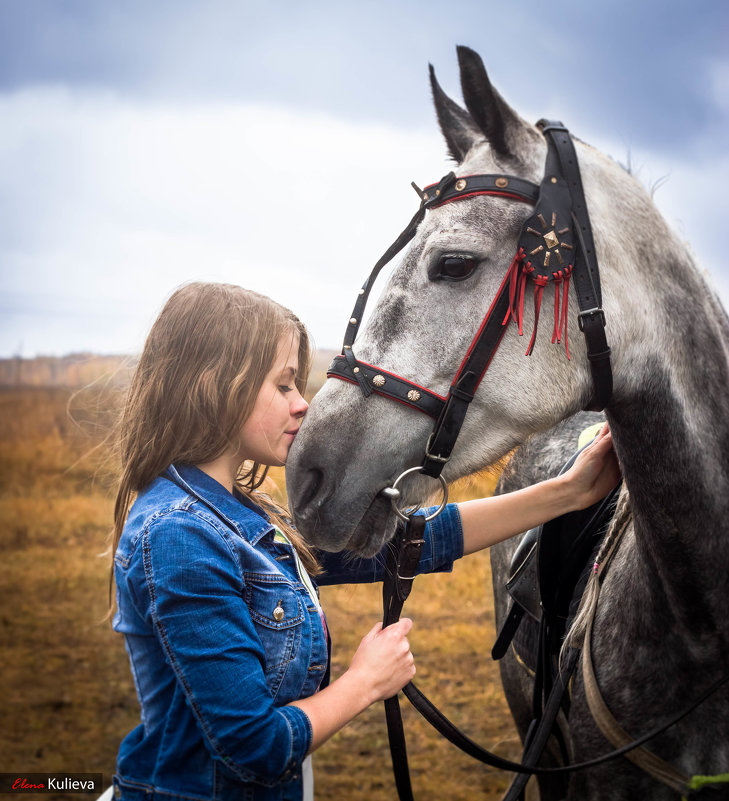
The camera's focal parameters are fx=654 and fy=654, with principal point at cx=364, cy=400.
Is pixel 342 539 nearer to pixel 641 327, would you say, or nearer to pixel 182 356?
pixel 182 356

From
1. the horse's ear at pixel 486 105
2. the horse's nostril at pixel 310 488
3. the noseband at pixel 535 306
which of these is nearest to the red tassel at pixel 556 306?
the noseband at pixel 535 306

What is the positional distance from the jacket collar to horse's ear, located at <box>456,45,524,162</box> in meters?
1.06

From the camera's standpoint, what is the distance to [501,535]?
2045mm

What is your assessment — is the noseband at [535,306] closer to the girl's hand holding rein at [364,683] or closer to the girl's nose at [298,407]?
the girl's nose at [298,407]

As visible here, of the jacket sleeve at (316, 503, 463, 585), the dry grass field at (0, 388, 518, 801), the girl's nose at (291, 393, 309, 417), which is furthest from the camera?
the dry grass field at (0, 388, 518, 801)

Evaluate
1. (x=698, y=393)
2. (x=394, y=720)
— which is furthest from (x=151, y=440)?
(x=698, y=393)

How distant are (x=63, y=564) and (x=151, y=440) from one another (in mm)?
6543

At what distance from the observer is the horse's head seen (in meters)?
1.50

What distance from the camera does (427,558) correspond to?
6.43 feet

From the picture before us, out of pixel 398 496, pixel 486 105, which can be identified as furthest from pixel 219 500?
pixel 486 105

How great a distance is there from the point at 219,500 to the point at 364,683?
52 cm

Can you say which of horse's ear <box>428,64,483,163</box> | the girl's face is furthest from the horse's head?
horse's ear <box>428,64,483,163</box>

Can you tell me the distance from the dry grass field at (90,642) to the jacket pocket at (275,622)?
1370 millimetres

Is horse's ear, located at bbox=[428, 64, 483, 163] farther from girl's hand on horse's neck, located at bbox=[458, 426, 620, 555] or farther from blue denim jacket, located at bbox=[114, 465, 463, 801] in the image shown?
blue denim jacket, located at bbox=[114, 465, 463, 801]
